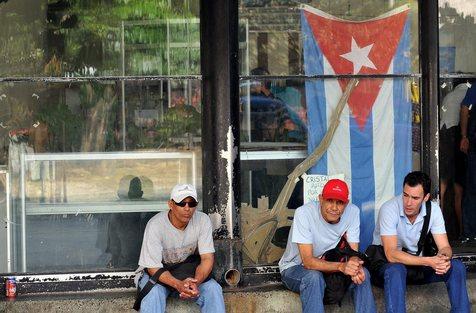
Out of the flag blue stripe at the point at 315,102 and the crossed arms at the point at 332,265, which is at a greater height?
the flag blue stripe at the point at 315,102

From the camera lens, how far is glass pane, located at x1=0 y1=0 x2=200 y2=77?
7.96 m

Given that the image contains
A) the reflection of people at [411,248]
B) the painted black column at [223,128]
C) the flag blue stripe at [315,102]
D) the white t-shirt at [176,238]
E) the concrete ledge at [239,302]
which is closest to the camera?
the white t-shirt at [176,238]

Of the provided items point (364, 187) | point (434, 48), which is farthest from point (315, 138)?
point (434, 48)

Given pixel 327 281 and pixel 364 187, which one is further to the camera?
pixel 364 187

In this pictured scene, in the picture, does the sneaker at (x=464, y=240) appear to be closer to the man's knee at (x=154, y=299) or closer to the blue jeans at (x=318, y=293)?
the blue jeans at (x=318, y=293)

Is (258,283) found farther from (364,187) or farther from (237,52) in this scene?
(237,52)

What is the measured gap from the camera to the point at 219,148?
313 inches

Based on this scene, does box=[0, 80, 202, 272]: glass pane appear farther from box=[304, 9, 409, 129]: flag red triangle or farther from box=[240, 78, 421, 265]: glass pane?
box=[304, 9, 409, 129]: flag red triangle

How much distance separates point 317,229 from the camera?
7613mm

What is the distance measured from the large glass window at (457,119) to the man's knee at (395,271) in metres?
1.24

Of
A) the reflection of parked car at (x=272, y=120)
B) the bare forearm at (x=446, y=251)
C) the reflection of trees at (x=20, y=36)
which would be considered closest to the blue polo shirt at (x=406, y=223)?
the bare forearm at (x=446, y=251)

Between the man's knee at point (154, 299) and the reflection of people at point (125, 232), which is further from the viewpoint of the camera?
the reflection of people at point (125, 232)

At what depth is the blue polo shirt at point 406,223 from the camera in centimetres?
773

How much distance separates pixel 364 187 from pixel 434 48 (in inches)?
49.1
